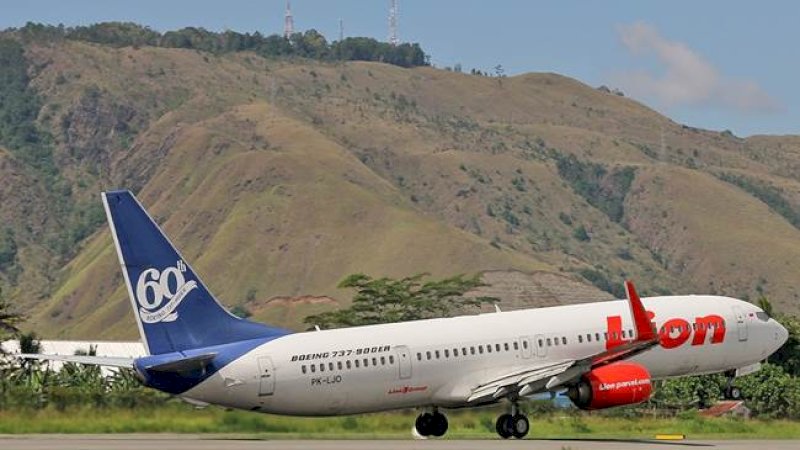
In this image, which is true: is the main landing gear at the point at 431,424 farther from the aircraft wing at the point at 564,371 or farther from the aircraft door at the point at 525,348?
the aircraft door at the point at 525,348

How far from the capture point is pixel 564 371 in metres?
54.6

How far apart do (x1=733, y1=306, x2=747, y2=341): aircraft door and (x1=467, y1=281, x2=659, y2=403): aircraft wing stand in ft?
20.4

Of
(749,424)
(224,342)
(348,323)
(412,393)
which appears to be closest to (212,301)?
(224,342)

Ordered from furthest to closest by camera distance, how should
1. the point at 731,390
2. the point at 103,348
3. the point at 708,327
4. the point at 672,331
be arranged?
1. the point at 103,348
2. the point at 731,390
3. the point at 708,327
4. the point at 672,331

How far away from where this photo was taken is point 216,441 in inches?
2066

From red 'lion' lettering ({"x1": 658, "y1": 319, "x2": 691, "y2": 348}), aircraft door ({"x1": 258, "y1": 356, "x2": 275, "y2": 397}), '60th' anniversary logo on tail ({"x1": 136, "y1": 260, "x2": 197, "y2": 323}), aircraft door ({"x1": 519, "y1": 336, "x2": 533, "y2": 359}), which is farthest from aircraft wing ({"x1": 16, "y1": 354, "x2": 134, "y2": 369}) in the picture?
red 'lion' lettering ({"x1": 658, "y1": 319, "x2": 691, "y2": 348})

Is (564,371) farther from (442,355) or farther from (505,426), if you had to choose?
(442,355)

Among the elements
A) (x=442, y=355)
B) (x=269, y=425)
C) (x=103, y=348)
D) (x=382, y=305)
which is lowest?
(x=269, y=425)

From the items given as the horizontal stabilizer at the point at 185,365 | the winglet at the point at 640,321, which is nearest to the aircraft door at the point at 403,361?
the horizontal stabilizer at the point at 185,365

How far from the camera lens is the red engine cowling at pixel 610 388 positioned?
54656mm

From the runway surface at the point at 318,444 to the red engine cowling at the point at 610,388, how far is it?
125cm

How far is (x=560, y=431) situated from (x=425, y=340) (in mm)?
8210

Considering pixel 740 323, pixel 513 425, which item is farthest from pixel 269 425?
pixel 740 323

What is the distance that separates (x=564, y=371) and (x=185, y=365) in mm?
11719
